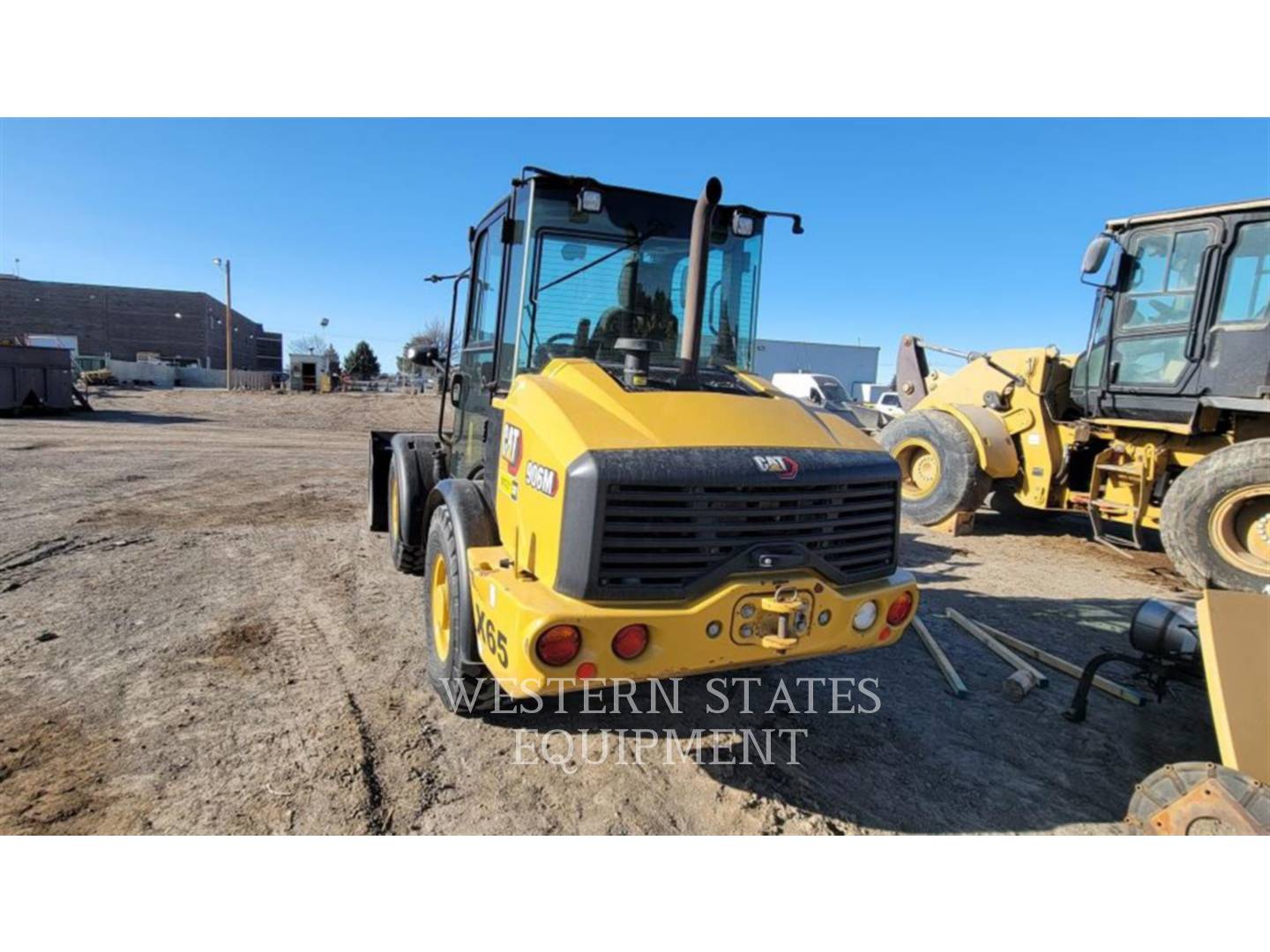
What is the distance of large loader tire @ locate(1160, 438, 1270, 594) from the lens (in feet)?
18.2

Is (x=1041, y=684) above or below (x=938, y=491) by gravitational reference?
below

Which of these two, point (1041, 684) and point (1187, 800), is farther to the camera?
point (1041, 684)

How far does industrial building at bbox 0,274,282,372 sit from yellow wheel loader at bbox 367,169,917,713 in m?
60.1

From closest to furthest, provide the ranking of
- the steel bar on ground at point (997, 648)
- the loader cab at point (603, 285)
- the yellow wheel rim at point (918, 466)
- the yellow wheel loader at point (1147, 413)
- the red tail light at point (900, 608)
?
1. the red tail light at point (900, 608)
2. the loader cab at point (603, 285)
3. the steel bar on ground at point (997, 648)
4. the yellow wheel loader at point (1147, 413)
5. the yellow wheel rim at point (918, 466)

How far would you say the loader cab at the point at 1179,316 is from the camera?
5.94 meters

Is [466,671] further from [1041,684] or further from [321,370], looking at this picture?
[321,370]

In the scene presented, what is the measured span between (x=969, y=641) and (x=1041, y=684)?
0.65 meters

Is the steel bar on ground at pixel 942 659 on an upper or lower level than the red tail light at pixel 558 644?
lower

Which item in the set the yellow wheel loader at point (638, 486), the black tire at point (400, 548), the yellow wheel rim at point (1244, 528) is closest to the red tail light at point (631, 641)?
the yellow wheel loader at point (638, 486)

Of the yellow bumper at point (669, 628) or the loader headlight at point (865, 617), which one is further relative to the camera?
the loader headlight at point (865, 617)

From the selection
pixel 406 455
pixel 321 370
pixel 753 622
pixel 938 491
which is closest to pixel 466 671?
pixel 753 622

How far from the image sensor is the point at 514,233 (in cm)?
336

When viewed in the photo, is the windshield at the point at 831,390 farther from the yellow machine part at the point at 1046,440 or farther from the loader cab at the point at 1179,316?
the loader cab at the point at 1179,316

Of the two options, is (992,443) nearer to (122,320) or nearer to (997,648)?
(997,648)
